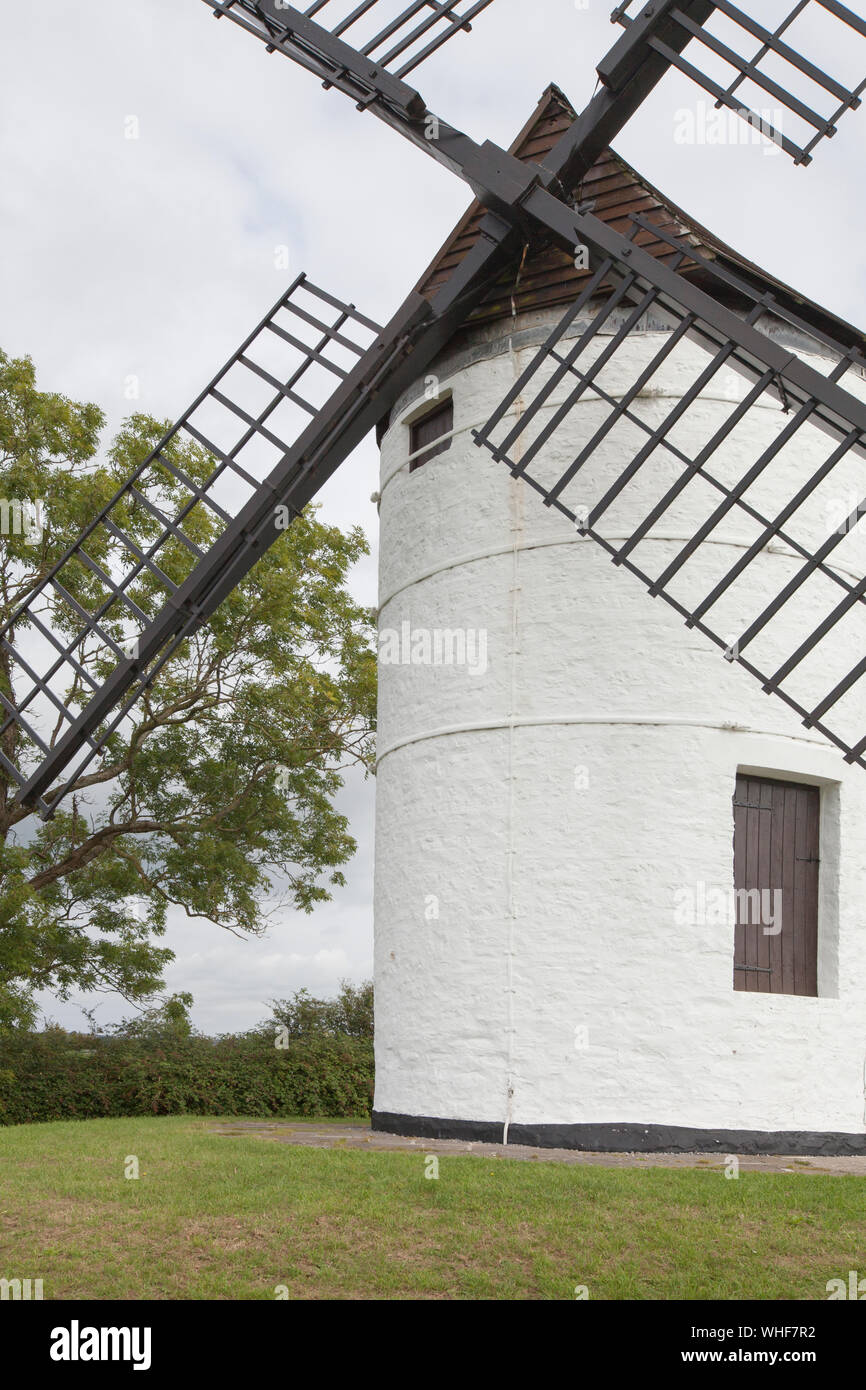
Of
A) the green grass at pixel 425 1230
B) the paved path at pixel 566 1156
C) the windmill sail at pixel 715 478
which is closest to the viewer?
the green grass at pixel 425 1230

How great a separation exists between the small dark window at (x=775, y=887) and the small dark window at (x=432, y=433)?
4.09 meters

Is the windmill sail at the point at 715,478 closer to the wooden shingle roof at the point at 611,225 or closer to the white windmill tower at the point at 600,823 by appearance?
the white windmill tower at the point at 600,823

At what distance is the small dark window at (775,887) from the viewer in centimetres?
1041

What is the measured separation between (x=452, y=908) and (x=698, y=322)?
4933 millimetres

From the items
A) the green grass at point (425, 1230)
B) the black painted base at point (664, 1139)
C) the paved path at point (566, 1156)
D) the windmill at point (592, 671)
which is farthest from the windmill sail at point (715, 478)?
the green grass at point (425, 1230)

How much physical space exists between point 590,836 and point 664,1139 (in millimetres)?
2289

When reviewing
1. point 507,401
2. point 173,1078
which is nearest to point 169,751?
point 173,1078

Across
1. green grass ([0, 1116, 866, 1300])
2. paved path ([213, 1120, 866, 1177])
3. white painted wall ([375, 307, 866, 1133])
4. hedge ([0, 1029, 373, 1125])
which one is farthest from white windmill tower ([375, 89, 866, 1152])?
hedge ([0, 1029, 373, 1125])

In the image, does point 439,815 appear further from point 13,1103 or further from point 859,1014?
point 13,1103

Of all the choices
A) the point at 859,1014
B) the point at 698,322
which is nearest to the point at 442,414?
the point at 698,322

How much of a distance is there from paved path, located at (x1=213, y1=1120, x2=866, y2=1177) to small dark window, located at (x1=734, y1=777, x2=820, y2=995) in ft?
4.54

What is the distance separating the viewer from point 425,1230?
22.7 feet

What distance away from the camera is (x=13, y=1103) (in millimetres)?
15938

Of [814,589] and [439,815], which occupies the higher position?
[814,589]
